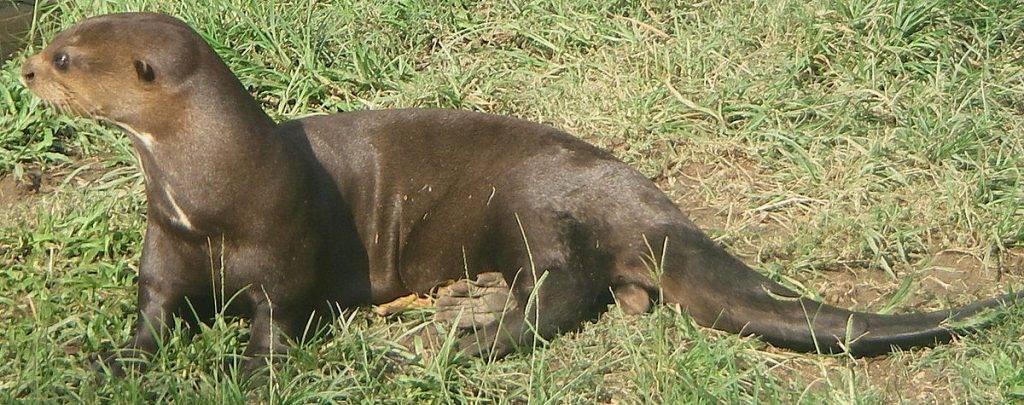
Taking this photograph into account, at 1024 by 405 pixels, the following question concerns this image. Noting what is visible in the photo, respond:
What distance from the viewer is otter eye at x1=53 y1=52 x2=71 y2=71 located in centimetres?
329

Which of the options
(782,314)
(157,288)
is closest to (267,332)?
(157,288)

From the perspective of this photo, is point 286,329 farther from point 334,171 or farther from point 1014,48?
point 1014,48

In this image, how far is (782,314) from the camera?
3.34 metres

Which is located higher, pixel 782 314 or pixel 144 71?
pixel 144 71

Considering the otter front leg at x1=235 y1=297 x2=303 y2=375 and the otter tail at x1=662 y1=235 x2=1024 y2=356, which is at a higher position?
the otter tail at x1=662 y1=235 x2=1024 y2=356

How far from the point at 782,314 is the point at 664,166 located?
3.55ft

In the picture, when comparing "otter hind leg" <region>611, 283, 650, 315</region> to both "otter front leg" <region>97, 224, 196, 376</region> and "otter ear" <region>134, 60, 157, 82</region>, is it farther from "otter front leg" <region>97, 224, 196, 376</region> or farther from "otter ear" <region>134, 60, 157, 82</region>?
"otter ear" <region>134, 60, 157, 82</region>

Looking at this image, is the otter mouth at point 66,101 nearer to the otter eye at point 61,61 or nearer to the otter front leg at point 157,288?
the otter eye at point 61,61

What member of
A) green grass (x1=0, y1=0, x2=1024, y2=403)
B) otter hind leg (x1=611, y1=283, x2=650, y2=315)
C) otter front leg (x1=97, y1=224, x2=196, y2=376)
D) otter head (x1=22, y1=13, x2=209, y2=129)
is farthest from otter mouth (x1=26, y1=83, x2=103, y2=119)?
otter hind leg (x1=611, y1=283, x2=650, y2=315)

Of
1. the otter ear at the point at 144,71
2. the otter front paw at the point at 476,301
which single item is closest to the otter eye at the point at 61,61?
the otter ear at the point at 144,71

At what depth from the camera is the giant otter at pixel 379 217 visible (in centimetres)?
323

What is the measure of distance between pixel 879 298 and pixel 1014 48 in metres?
1.57

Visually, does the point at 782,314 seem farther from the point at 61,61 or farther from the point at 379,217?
the point at 61,61

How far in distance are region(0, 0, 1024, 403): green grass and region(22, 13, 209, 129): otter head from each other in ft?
1.64
